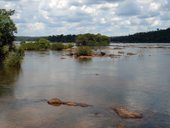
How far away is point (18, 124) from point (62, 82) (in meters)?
21.0

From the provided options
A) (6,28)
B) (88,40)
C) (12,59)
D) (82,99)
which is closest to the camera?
(82,99)

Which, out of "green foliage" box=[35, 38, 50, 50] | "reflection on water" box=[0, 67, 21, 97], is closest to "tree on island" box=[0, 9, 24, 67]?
"reflection on water" box=[0, 67, 21, 97]

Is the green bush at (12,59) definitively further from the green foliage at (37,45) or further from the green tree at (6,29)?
the green foliage at (37,45)

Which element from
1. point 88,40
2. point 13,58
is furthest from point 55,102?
point 88,40

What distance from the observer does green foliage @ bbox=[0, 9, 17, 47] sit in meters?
69.5

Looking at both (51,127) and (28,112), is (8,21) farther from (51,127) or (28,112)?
(51,127)

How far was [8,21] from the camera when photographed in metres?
70.3

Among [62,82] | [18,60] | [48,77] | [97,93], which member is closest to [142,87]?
[97,93]

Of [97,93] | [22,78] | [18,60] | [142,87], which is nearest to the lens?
[97,93]

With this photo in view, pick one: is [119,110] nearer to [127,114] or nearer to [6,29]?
[127,114]

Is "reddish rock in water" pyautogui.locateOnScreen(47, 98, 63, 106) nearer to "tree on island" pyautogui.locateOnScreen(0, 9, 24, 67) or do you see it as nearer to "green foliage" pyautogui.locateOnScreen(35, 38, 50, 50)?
"tree on island" pyautogui.locateOnScreen(0, 9, 24, 67)

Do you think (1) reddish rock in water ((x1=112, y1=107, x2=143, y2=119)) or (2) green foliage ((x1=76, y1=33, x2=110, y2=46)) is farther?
(2) green foliage ((x1=76, y1=33, x2=110, y2=46))

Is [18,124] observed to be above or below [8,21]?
below

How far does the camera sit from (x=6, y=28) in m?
70.2
